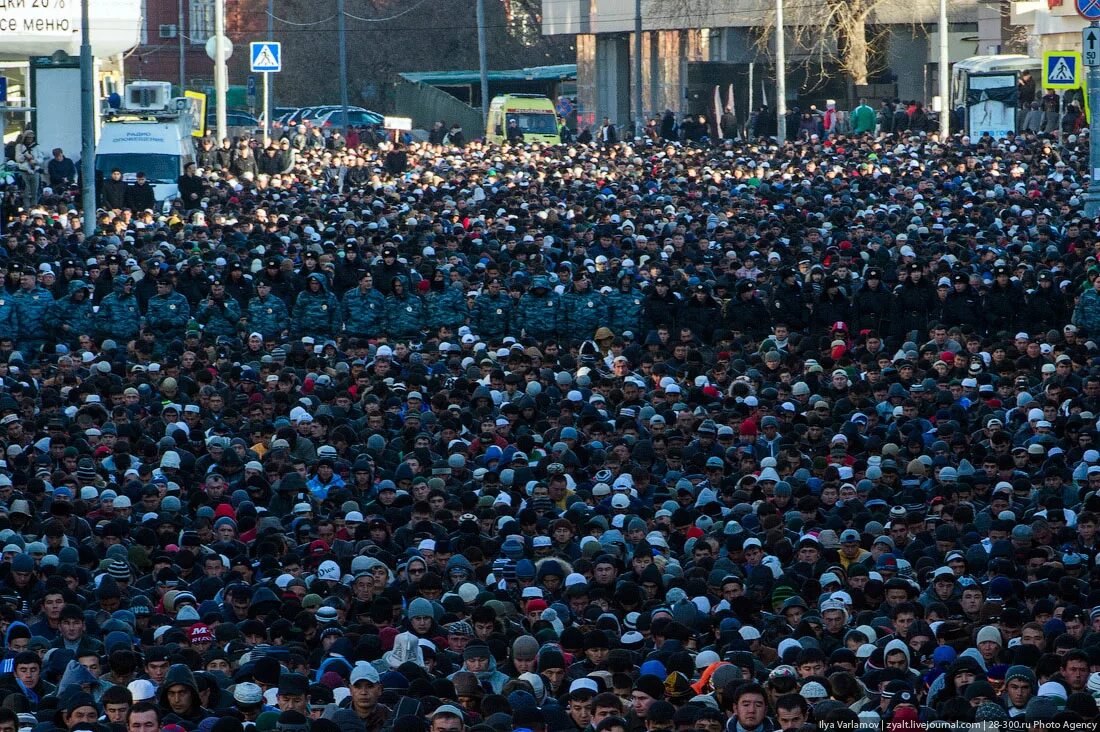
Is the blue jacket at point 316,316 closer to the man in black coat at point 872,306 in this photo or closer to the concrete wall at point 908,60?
the man in black coat at point 872,306

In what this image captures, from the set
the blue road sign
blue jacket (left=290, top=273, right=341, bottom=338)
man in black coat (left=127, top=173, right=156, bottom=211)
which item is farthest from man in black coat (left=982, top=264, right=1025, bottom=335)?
man in black coat (left=127, top=173, right=156, bottom=211)

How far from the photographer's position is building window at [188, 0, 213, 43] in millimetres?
71250

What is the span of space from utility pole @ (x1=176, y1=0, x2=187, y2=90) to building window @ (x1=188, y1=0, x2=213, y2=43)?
431 millimetres

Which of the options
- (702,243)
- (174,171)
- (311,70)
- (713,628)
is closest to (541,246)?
(702,243)

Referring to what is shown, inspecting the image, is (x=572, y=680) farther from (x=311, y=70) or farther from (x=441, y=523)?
(x=311, y=70)

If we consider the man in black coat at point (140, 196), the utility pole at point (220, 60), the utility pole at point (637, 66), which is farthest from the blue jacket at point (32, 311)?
the utility pole at point (637, 66)

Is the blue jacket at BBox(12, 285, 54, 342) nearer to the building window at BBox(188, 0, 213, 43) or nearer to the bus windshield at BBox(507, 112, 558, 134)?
the bus windshield at BBox(507, 112, 558, 134)

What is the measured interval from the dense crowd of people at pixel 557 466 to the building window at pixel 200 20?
39.8 m

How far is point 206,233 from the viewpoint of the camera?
29.7 m

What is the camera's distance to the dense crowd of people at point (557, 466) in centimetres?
1150

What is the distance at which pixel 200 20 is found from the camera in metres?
71.9

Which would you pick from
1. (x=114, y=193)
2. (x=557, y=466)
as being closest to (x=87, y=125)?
(x=114, y=193)

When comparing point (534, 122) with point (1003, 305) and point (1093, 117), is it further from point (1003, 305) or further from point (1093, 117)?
point (1003, 305)

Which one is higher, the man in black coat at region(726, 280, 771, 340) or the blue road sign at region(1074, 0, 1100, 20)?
the blue road sign at region(1074, 0, 1100, 20)
